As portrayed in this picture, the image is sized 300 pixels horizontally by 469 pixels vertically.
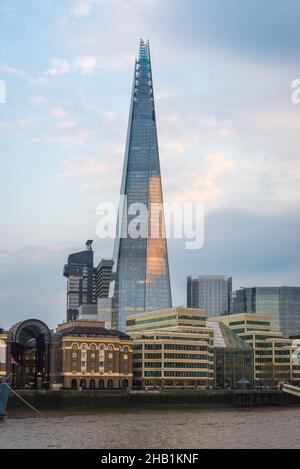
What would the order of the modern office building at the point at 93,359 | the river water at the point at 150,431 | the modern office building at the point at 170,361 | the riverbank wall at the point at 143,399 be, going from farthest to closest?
the modern office building at the point at 170,361
the modern office building at the point at 93,359
the riverbank wall at the point at 143,399
the river water at the point at 150,431

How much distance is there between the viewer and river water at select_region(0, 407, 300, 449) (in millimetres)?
77812

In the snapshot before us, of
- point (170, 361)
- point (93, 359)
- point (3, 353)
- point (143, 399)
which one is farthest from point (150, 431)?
point (170, 361)

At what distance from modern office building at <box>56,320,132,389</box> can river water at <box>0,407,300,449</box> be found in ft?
148

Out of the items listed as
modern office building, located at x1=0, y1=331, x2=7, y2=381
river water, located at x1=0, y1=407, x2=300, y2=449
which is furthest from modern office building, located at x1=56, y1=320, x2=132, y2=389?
river water, located at x1=0, y1=407, x2=300, y2=449

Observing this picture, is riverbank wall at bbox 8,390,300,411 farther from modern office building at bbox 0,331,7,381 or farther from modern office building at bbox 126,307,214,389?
modern office building at bbox 126,307,214,389

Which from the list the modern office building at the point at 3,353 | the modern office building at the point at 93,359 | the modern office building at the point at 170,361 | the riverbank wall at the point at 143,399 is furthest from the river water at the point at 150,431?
the modern office building at the point at 170,361

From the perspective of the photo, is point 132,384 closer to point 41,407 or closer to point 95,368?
point 95,368

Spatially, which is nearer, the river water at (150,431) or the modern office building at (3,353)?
the river water at (150,431)

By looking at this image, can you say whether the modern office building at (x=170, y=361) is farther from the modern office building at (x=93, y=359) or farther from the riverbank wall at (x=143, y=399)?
the riverbank wall at (x=143, y=399)

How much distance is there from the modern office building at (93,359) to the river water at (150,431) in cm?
4506

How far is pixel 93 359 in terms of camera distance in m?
169

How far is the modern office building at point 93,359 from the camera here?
547 ft

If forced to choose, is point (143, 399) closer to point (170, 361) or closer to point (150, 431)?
point (170, 361)
